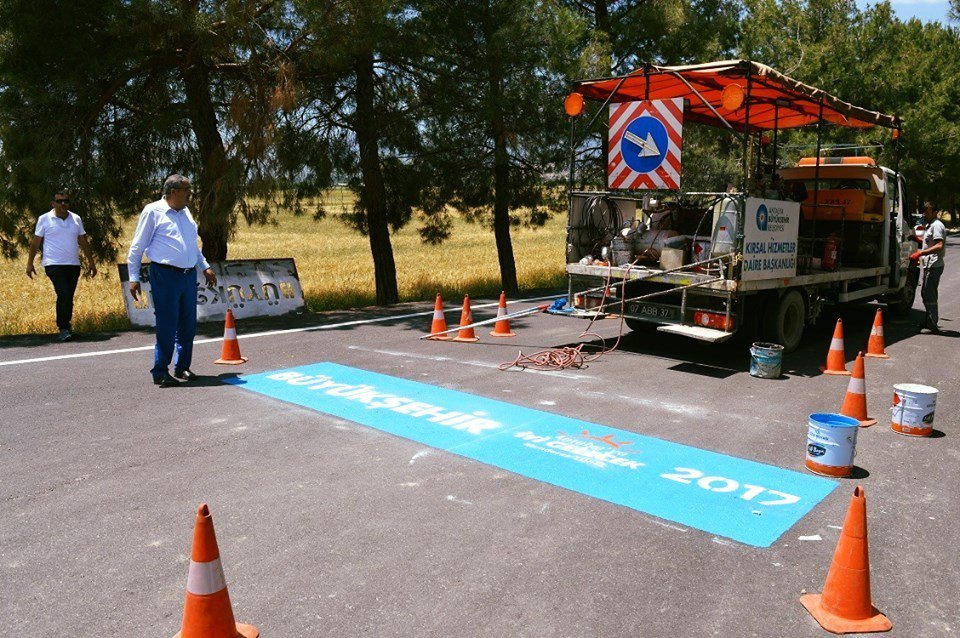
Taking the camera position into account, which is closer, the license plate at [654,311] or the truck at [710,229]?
the truck at [710,229]

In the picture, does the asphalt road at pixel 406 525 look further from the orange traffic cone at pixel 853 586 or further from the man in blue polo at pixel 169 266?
the man in blue polo at pixel 169 266

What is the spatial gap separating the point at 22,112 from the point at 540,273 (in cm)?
1366

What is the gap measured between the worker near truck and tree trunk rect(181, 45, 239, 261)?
997cm

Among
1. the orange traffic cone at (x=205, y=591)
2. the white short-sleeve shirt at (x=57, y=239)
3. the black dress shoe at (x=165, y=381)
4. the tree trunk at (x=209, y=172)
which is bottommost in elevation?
the black dress shoe at (x=165, y=381)

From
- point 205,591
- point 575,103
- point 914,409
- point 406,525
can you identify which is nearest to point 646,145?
point 575,103

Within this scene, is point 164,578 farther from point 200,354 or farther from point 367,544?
point 200,354

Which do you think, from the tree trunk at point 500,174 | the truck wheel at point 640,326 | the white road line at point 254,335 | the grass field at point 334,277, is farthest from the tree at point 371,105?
the truck wheel at point 640,326

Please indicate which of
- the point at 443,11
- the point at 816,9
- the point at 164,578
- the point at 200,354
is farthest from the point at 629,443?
the point at 816,9

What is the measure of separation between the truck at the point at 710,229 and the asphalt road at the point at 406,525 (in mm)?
1475

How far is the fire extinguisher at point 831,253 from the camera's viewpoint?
33.7 feet

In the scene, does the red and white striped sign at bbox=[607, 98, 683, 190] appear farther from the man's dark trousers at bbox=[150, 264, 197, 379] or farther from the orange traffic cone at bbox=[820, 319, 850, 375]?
the man's dark trousers at bbox=[150, 264, 197, 379]

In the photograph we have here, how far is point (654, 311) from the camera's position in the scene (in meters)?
9.09

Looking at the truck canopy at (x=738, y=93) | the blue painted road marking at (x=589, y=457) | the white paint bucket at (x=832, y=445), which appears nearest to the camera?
the blue painted road marking at (x=589, y=457)

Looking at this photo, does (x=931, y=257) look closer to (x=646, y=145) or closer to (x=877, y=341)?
(x=877, y=341)
